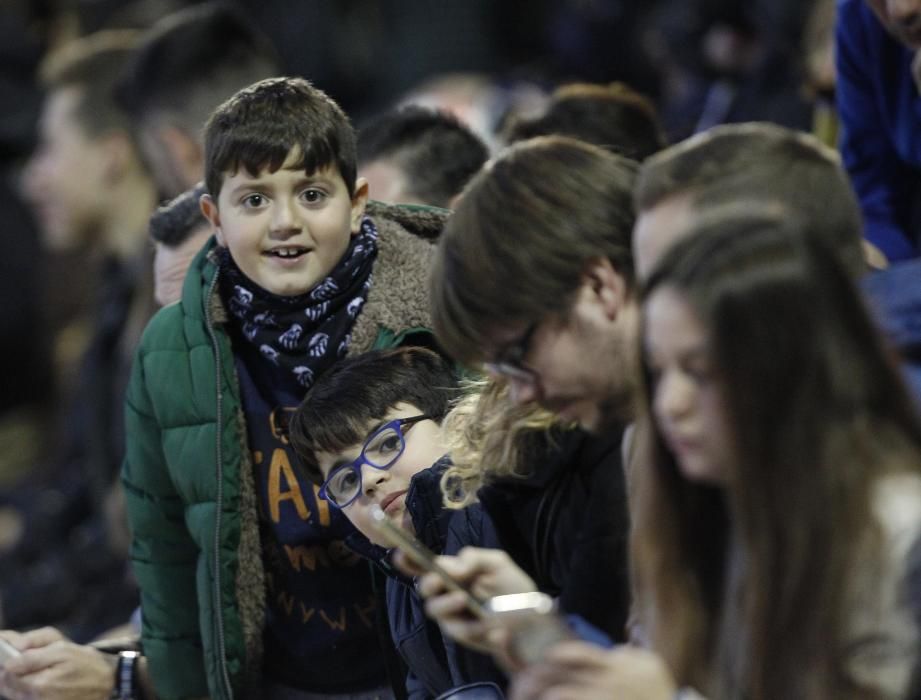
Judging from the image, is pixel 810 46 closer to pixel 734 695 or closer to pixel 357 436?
pixel 357 436

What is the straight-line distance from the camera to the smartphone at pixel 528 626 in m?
1.69

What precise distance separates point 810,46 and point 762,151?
2.66m

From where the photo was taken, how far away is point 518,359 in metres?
1.98

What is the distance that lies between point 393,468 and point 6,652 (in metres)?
0.79

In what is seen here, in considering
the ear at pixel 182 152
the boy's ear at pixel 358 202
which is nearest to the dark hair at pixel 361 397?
the boy's ear at pixel 358 202

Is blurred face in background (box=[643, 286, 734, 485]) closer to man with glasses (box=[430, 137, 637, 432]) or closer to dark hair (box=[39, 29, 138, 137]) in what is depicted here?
man with glasses (box=[430, 137, 637, 432])

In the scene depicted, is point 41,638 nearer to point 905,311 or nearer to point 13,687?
point 13,687

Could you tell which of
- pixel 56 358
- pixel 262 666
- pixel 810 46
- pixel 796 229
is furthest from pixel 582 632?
pixel 56 358

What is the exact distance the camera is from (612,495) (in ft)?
6.79

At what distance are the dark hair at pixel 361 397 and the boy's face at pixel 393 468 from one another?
1 cm

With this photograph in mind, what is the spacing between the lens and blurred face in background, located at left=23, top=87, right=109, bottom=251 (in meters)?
4.92

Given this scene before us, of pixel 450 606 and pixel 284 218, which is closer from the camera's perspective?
pixel 450 606

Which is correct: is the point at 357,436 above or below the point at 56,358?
above

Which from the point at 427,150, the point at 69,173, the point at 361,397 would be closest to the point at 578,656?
the point at 361,397
